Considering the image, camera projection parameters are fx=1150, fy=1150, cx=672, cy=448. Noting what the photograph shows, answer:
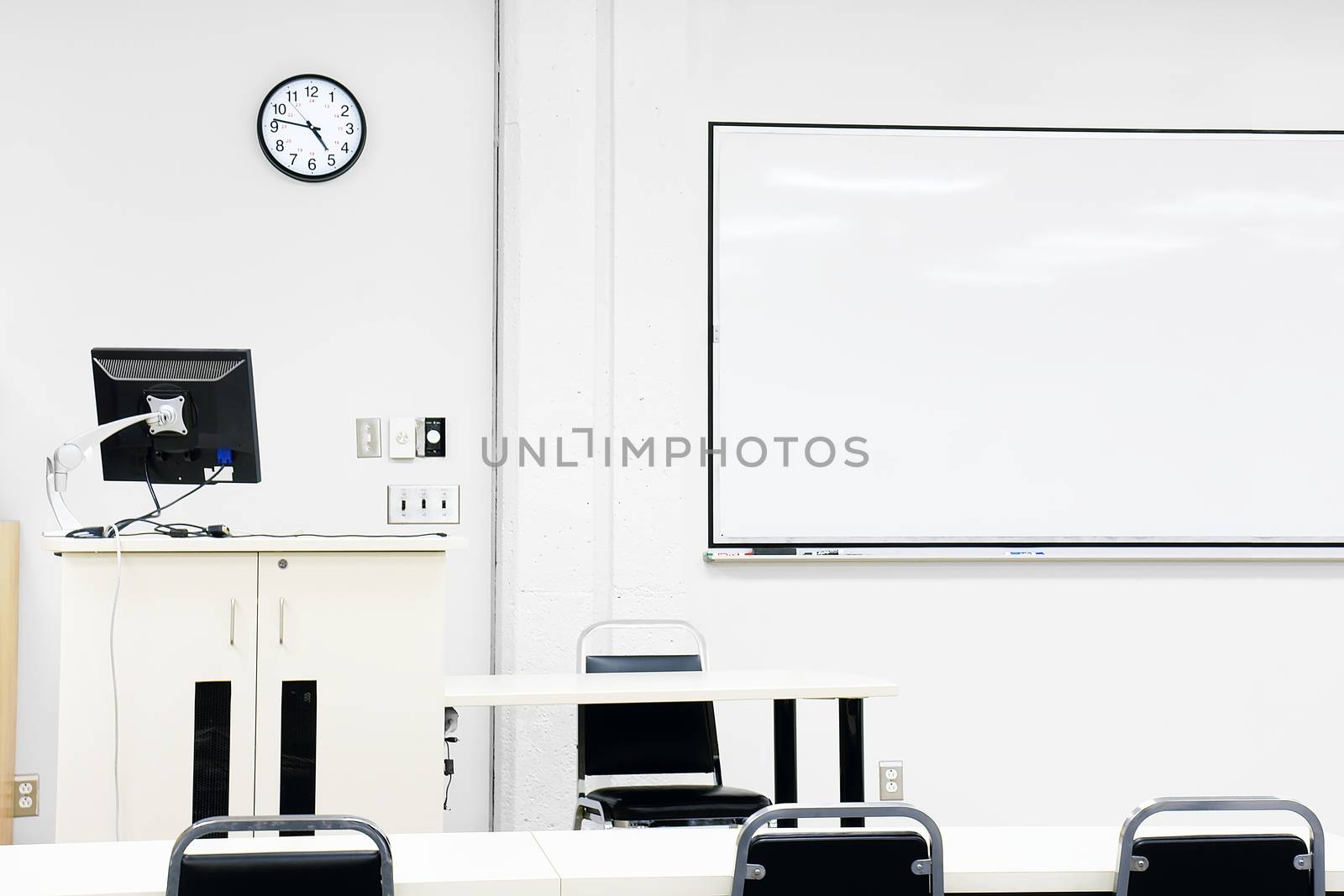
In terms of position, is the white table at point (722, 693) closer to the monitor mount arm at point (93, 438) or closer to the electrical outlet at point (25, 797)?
the monitor mount arm at point (93, 438)

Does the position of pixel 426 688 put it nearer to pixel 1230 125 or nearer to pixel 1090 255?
pixel 1090 255

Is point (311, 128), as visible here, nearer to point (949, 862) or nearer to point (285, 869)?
point (285, 869)

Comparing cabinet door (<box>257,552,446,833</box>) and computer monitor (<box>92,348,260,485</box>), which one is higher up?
computer monitor (<box>92,348,260,485</box>)

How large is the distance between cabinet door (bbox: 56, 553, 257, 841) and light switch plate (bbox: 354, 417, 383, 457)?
58.6 inches

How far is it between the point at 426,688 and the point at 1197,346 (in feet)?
10.3

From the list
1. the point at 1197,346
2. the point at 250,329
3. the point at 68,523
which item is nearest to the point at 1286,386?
the point at 1197,346

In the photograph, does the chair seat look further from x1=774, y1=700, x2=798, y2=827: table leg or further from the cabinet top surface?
the cabinet top surface

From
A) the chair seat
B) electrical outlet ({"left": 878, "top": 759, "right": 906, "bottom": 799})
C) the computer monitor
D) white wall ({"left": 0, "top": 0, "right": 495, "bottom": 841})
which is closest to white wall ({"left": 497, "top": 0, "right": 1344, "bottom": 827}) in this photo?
electrical outlet ({"left": 878, "top": 759, "right": 906, "bottom": 799})

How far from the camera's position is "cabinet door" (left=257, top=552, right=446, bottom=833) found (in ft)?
8.11

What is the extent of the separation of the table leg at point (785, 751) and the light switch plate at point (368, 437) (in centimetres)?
165

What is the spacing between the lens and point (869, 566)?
4121 mm

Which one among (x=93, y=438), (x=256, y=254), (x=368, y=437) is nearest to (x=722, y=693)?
(x=93, y=438)

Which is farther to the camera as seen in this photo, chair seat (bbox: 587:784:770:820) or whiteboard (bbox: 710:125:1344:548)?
whiteboard (bbox: 710:125:1344:548)

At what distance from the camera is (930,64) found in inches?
167
